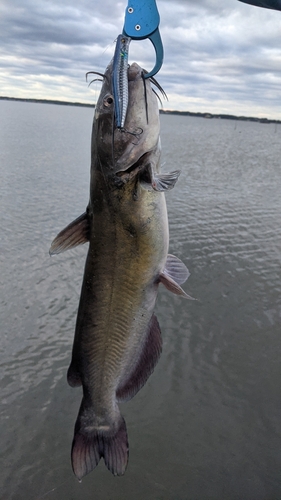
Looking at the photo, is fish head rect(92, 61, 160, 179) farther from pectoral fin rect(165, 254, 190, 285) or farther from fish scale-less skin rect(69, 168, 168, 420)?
pectoral fin rect(165, 254, 190, 285)

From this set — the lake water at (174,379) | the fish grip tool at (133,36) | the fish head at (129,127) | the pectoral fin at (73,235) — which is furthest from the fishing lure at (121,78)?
the lake water at (174,379)

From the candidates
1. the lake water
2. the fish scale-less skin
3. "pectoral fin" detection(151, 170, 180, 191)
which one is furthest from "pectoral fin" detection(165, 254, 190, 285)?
the lake water

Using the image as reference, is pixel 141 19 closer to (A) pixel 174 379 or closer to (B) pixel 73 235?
(B) pixel 73 235

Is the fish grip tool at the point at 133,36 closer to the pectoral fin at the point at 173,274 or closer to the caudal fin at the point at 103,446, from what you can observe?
the pectoral fin at the point at 173,274

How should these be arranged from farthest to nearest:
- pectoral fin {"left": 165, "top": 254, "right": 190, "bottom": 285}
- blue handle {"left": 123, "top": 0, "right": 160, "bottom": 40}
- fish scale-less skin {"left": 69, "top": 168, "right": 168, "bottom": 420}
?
pectoral fin {"left": 165, "top": 254, "right": 190, "bottom": 285}
fish scale-less skin {"left": 69, "top": 168, "right": 168, "bottom": 420}
blue handle {"left": 123, "top": 0, "right": 160, "bottom": 40}

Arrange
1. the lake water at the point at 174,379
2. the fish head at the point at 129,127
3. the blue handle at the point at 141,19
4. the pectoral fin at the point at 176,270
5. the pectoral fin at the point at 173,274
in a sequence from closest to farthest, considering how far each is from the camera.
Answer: the blue handle at the point at 141,19 → the fish head at the point at 129,127 → the pectoral fin at the point at 173,274 → the pectoral fin at the point at 176,270 → the lake water at the point at 174,379

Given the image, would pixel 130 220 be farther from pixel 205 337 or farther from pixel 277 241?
pixel 277 241

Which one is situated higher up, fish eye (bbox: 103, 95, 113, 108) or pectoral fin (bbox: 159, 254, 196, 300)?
fish eye (bbox: 103, 95, 113, 108)
